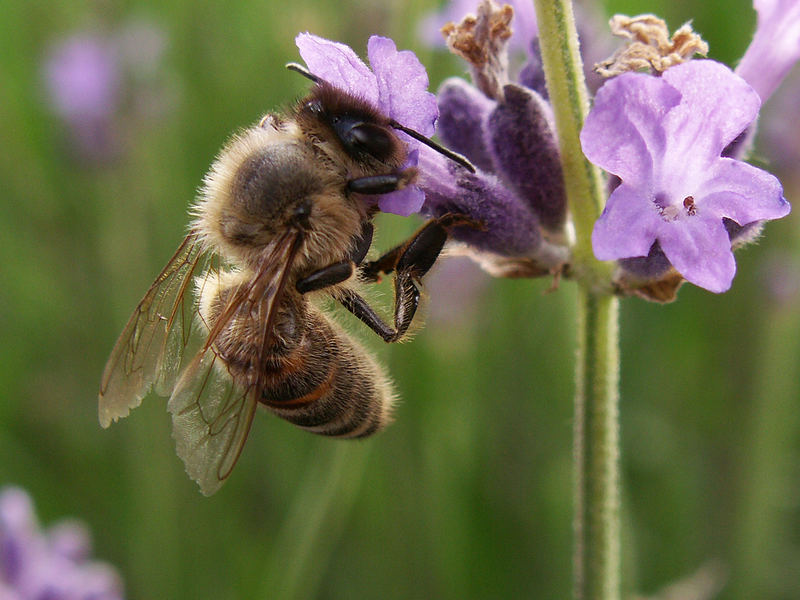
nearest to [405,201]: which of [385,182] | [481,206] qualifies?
[385,182]

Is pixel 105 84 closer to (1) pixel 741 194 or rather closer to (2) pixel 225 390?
(2) pixel 225 390

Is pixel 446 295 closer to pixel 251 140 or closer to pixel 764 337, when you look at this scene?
pixel 764 337

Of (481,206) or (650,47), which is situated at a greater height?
(650,47)

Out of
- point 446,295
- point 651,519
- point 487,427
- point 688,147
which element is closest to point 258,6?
point 446,295

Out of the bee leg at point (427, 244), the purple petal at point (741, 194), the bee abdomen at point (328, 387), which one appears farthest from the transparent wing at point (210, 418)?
the purple petal at point (741, 194)

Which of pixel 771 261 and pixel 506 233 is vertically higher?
pixel 771 261

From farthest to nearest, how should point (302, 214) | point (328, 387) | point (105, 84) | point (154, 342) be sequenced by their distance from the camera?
point (105, 84), point (154, 342), point (328, 387), point (302, 214)
